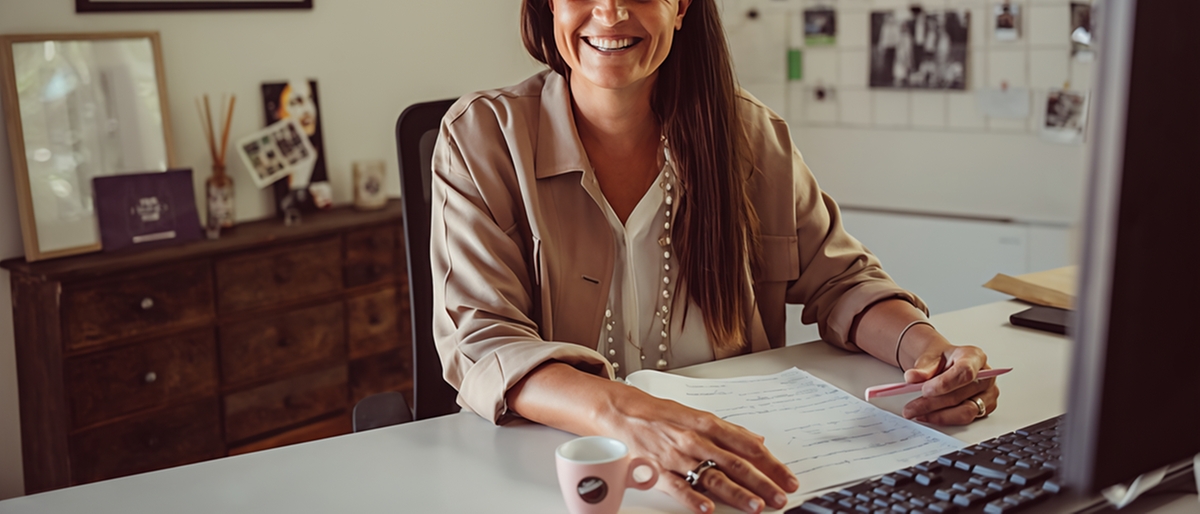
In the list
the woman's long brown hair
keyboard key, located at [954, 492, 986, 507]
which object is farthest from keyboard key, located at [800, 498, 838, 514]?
the woman's long brown hair

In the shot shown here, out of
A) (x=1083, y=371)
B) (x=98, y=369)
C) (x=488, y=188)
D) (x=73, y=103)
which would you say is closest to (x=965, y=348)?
(x=488, y=188)

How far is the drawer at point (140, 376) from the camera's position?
2.39 meters

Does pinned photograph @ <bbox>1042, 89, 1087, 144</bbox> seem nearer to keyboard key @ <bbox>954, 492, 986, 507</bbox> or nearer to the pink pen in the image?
the pink pen

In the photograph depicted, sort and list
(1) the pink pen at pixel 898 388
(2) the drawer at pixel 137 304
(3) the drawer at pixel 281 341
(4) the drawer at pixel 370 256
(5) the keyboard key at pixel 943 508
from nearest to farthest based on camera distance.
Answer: (5) the keyboard key at pixel 943 508
(1) the pink pen at pixel 898 388
(2) the drawer at pixel 137 304
(3) the drawer at pixel 281 341
(4) the drawer at pixel 370 256

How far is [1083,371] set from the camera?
529mm

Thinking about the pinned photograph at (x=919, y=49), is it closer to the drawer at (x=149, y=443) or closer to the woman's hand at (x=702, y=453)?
the drawer at (x=149, y=443)

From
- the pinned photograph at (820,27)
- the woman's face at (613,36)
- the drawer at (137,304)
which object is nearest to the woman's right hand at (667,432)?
the woman's face at (613,36)

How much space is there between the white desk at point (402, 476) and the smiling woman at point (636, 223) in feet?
0.22

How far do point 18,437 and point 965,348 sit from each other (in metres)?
2.34

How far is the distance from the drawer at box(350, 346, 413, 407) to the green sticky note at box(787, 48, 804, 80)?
1.62m

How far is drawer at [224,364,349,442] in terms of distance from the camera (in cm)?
271

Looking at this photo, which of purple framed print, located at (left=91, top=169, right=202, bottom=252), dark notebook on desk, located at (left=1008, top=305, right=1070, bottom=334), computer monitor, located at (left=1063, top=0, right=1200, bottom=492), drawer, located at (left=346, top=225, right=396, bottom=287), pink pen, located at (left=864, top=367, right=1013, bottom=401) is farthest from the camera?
drawer, located at (left=346, top=225, right=396, bottom=287)

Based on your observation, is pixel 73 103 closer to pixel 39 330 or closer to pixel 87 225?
pixel 87 225

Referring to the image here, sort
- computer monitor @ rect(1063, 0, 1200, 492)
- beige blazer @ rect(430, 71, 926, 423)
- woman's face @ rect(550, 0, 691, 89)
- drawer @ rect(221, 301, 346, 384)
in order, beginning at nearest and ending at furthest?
computer monitor @ rect(1063, 0, 1200, 492) → beige blazer @ rect(430, 71, 926, 423) → woman's face @ rect(550, 0, 691, 89) → drawer @ rect(221, 301, 346, 384)
